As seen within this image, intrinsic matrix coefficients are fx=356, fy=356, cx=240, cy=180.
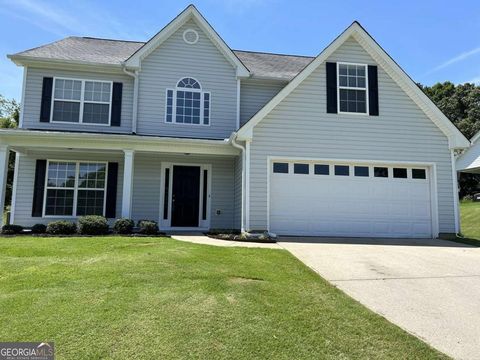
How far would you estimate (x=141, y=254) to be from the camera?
Answer: 23.1ft

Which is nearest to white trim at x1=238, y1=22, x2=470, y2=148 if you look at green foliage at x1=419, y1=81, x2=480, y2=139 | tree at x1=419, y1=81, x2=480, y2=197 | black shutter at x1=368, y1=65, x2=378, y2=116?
black shutter at x1=368, y1=65, x2=378, y2=116

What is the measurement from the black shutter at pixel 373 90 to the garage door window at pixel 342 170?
207cm

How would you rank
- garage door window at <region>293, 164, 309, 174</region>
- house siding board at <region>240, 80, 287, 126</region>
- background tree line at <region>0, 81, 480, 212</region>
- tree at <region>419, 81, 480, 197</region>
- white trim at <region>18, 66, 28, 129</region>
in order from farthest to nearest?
tree at <region>419, 81, 480, 197</region>
background tree line at <region>0, 81, 480, 212</region>
house siding board at <region>240, 80, 287, 126</region>
white trim at <region>18, 66, 28, 129</region>
garage door window at <region>293, 164, 309, 174</region>

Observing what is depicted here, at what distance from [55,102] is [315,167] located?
9.51 meters

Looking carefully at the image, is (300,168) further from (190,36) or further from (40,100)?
(40,100)

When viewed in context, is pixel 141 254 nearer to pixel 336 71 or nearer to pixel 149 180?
pixel 149 180

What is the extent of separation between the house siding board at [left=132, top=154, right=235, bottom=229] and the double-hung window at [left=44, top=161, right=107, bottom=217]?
49.5 inches

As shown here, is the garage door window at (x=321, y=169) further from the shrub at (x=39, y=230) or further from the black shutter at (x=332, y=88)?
the shrub at (x=39, y=230)

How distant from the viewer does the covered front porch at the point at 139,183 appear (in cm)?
1213

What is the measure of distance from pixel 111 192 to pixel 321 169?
7.47m

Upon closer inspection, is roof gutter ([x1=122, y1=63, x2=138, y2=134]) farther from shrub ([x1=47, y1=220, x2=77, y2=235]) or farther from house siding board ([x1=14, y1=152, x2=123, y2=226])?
shrub ([x1=47, y1=220, x2=77, y2=235])

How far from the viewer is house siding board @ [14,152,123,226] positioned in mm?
12414

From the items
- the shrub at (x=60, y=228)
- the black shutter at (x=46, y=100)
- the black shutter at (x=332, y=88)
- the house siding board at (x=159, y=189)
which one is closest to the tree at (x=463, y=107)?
the black shutter at (x=332, y=88)

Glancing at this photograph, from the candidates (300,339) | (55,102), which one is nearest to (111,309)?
(300,339)
